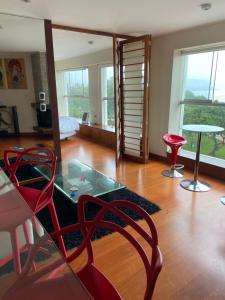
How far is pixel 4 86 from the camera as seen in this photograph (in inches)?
114

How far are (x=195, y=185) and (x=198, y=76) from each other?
174cm

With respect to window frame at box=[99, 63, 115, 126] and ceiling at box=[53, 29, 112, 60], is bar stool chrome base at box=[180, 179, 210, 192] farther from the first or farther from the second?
window frame at box=[99, 63, 115, 126]

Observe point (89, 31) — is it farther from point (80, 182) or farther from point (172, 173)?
point (172, 173)

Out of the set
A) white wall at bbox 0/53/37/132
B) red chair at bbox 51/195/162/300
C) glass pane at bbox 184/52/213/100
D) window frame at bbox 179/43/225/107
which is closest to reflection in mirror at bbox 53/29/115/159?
white wall at bbox 0/53/37/132

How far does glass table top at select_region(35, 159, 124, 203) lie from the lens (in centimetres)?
250

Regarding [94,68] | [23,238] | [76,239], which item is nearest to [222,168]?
[76,239]

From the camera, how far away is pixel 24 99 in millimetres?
3115

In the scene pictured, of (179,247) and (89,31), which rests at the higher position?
(89,31)

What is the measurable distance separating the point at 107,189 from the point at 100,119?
3594 millimetres

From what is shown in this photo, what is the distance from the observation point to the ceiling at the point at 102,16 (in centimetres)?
232

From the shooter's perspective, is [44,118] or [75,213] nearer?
[75,213]

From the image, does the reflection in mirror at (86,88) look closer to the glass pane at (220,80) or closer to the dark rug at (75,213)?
the dark rug at (75,213)

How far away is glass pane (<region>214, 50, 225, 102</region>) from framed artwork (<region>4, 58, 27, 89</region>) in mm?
2809

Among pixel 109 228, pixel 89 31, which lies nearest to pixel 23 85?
pixel 89 31
